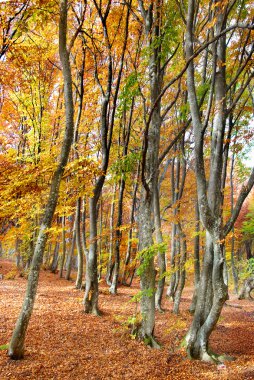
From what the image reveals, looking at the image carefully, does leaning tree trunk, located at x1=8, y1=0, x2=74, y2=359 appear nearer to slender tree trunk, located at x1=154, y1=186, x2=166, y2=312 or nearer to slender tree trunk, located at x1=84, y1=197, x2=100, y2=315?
slender tree trunk, located at x1=84, y1=197, x2=100, y2=315

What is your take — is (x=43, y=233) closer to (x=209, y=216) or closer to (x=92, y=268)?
(x=209, y=216)

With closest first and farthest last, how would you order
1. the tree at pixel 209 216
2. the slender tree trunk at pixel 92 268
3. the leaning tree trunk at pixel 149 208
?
the tree at pixel 209 216 → the leaning tree trunk at pixel 149 208 → the slender tree trunk at pixel 92 268

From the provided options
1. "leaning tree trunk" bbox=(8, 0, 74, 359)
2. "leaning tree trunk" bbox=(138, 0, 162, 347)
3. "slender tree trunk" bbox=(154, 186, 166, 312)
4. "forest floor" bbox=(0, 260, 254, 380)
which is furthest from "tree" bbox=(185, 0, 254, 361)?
"slender tree trunk" bbox=(154, 186, 166, 312)

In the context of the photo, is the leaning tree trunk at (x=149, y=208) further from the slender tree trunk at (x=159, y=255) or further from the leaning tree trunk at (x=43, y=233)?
the slender tree trunk at (x=159, y=255)


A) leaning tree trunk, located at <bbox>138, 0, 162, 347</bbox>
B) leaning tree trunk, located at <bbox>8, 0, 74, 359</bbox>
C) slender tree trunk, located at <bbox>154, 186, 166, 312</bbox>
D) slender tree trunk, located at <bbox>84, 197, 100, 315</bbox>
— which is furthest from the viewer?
slender tree trunk, located at <bbox>154, 186, 166, 312</bbox>

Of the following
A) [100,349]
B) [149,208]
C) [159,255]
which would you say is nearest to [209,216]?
[149,208]

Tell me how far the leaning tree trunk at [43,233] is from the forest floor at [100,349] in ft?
1.12

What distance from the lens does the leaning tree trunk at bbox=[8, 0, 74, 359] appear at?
15.9 ft

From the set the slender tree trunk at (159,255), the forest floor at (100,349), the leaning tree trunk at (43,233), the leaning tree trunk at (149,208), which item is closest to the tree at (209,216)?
the forest floor at (100,349)

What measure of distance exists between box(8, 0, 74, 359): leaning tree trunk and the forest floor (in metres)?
0.34

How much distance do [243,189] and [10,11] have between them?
19.9 ft

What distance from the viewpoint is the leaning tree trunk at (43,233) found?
486cm

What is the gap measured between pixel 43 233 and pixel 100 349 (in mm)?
3037

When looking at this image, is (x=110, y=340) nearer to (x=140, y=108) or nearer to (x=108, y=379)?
(x=108, y=379)
